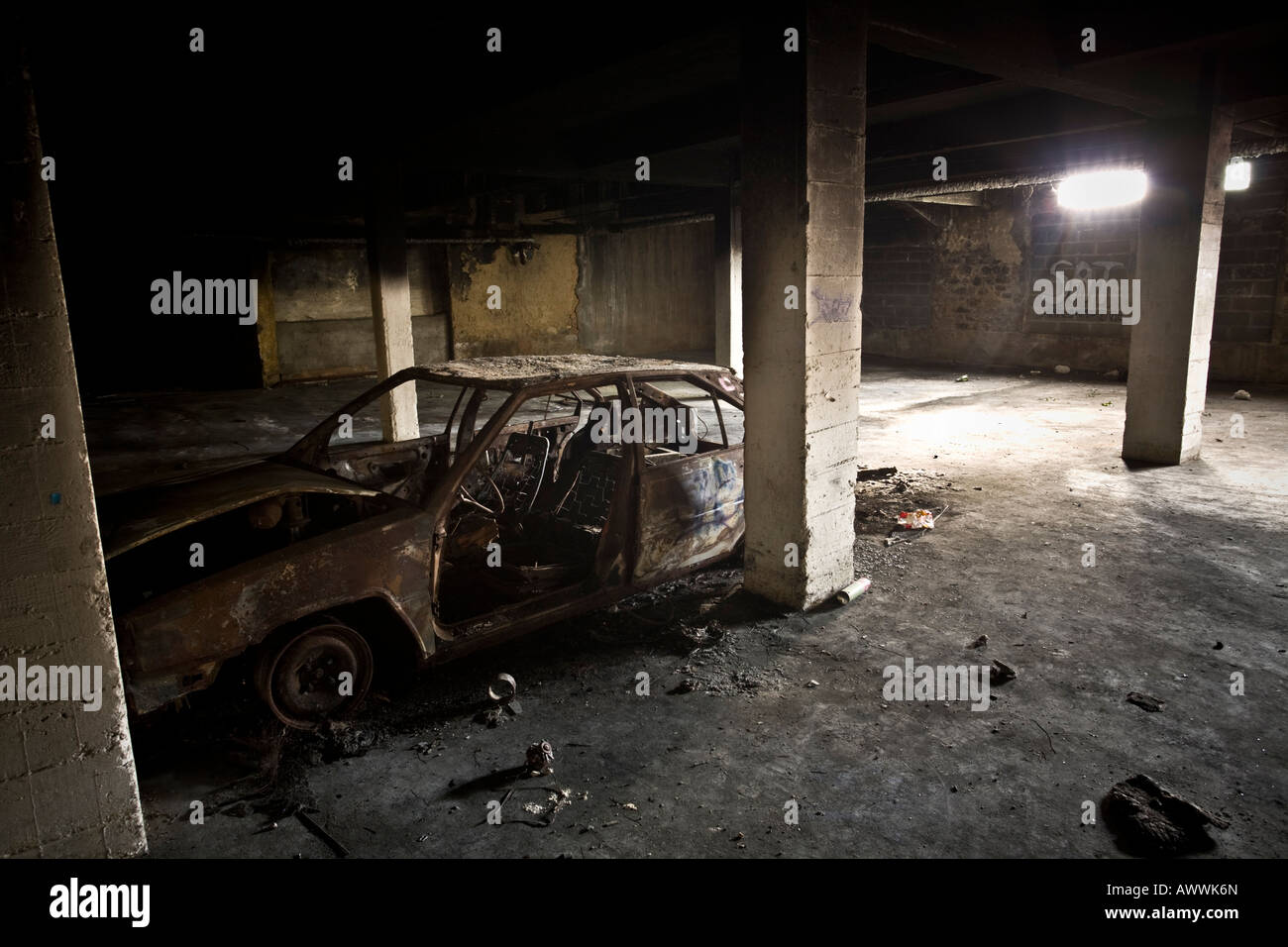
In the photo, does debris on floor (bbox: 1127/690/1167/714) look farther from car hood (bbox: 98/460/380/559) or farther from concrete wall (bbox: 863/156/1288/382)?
concrete wall (bbox: 863/156/1288/382)

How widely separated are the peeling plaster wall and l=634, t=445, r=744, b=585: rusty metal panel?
12662 mm

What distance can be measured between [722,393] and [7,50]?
3867 mm

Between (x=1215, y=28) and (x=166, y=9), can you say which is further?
(x=1215, y=28)

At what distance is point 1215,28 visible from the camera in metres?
5.60

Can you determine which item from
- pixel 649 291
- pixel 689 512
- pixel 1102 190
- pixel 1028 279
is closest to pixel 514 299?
pixel 649 291

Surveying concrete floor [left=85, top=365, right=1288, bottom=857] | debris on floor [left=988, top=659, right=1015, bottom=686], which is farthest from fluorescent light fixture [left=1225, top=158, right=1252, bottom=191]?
debris on floor [left=988, top=659, right=1015, bottom=686]

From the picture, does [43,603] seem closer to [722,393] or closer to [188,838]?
[188,838]

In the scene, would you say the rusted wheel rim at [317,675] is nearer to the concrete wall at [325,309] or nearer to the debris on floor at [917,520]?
the debris on floor at [917,520]

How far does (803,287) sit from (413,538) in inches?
96.1

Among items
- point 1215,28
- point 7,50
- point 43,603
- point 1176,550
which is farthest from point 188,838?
Result: point 1215,28

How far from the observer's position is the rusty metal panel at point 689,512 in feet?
14.8

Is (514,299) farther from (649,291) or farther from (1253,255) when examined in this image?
(1253,255)

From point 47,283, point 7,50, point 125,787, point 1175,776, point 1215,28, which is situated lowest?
point 1175,776

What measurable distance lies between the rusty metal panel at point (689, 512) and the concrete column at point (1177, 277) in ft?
17.2
